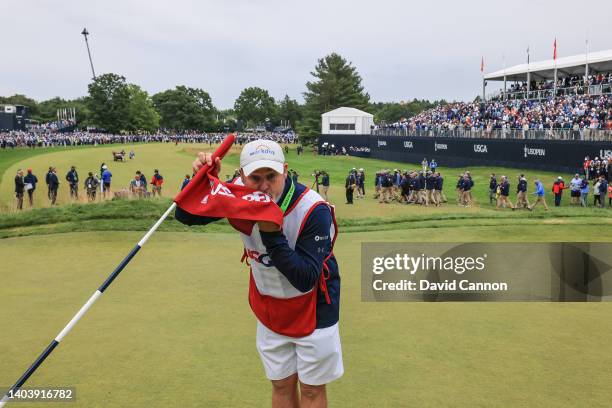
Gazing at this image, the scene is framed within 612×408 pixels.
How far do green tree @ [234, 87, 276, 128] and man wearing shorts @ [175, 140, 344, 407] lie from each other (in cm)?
15084

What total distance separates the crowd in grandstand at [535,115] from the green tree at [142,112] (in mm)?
86182

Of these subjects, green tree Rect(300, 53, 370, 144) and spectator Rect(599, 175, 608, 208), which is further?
green tree Rect(300, 53, 370, 144)

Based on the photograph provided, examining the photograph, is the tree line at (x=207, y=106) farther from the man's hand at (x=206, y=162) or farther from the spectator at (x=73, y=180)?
the man's hand at (x=206, y=162)

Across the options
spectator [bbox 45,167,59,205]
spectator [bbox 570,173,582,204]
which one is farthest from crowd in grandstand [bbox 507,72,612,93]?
spectator [bbox 45,167,59,205]

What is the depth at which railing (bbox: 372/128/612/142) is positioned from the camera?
1300 inches

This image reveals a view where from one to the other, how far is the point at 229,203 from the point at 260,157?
13.8 inches

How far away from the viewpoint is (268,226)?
3.32 meters

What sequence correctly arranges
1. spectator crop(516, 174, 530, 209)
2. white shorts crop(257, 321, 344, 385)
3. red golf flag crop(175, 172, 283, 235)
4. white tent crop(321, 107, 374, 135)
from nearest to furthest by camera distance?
red golf flag crop(175, 172, 283, 235)
white shorts crop(257, 321, 344, 385)
spectator crop(516, 174, 530, 209)
white tent crop(321, 107, 374, 135)

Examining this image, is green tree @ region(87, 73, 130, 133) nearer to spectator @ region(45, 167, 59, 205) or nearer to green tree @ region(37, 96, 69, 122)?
green tree @ region(37, 96, 69, 122)

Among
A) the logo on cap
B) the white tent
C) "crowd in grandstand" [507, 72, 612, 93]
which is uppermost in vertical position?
"crowd in grandstand" [507, 72, 612, 93]

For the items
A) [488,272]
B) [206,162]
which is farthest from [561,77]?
[206,162]

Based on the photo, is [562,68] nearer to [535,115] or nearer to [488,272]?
[535,115]

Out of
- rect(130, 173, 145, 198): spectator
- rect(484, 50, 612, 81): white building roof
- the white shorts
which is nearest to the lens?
Answer: the white shorts

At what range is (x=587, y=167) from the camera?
31.8 metres
